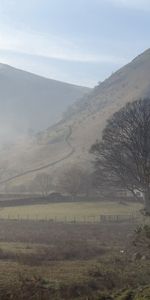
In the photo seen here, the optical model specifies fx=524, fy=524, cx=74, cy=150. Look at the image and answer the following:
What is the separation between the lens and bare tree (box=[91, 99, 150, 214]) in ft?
179

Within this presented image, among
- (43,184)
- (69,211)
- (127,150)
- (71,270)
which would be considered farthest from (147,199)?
(43,184)

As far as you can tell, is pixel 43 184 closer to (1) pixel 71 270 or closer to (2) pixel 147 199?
(2) pixel 147 199

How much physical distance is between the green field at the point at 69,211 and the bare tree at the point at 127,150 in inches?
318

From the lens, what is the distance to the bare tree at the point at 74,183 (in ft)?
333

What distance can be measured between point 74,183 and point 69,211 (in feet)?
81.3

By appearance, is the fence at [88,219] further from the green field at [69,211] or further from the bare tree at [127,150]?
the bare tree at [127,150]

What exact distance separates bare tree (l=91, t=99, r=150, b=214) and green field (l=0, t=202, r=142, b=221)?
26.5 ft

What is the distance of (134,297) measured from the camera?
17.2 metres

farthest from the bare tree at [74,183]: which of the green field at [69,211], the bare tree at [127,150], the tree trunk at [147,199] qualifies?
the tree trunk at [147,199]

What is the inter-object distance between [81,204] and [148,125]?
34.3m

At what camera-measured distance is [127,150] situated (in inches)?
2361

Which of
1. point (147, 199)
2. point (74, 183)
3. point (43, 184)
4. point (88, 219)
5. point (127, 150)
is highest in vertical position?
point (127, 150)

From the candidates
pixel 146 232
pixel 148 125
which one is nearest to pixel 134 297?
pixel 146 232

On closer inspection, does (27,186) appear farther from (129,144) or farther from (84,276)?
(84,276)
